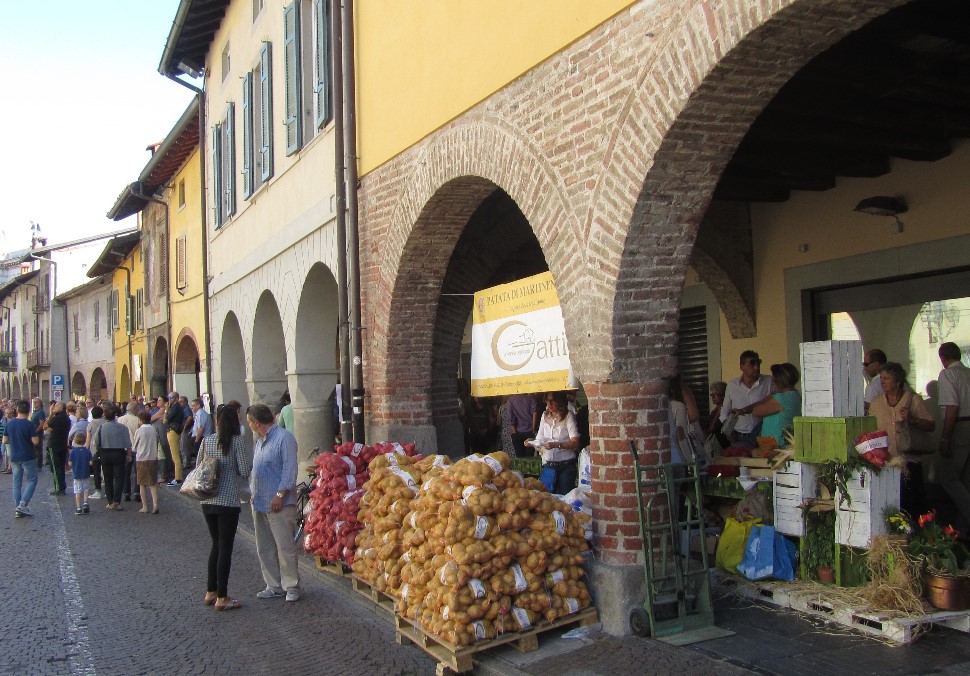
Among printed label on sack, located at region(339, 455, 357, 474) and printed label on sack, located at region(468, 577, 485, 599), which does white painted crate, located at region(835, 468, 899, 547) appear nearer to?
printed label on sack, located at region(468, 577, 485, 599)

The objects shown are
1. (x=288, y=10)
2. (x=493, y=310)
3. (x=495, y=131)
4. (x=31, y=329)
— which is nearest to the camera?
(x=495, y=131)

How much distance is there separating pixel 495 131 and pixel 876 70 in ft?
9.17

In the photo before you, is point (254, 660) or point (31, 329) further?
point (31, 329)

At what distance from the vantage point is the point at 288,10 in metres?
12.6

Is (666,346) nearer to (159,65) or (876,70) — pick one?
(876,70)

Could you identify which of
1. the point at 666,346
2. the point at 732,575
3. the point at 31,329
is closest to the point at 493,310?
the point at 666,346

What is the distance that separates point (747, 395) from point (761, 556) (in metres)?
2.44

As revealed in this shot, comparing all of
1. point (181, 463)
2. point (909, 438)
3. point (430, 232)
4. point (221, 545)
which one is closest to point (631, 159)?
point (909, 438)

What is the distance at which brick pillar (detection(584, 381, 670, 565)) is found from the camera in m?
6.05

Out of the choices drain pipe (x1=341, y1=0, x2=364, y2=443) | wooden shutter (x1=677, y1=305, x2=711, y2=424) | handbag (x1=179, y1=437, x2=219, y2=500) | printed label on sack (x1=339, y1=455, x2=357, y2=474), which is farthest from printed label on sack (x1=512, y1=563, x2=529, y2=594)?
wooden shutter (x1=677, y1=305, x2=711, y2=424)

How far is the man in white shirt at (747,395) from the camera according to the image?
337 inches

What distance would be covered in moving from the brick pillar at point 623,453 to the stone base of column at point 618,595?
0.39ft

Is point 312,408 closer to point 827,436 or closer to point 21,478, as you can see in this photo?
point 21,478

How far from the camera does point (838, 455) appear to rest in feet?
19.8
